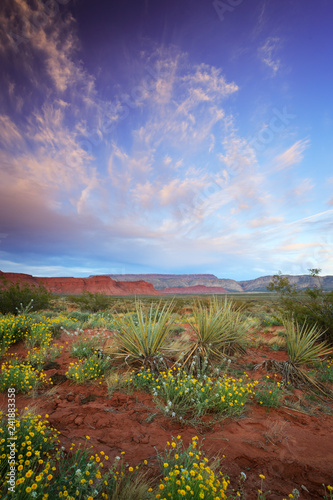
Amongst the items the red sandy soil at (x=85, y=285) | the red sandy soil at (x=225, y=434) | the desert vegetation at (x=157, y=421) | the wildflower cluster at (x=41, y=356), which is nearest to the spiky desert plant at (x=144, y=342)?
the desert vegetation at (x=157, y=421)

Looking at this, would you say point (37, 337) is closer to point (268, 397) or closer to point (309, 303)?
point (268, 397)

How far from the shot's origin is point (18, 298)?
11.6 m

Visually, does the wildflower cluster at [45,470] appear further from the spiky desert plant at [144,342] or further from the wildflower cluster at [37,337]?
the wildflower cluster at [37,337]

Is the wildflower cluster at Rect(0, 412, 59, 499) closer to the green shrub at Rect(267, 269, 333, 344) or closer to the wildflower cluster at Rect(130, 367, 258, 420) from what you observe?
the wildflower cluster at Rect(130, 367, 258, 420)

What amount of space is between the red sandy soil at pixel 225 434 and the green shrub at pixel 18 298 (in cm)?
794

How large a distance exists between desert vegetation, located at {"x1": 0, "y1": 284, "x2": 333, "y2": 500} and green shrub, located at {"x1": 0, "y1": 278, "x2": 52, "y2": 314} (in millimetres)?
5180

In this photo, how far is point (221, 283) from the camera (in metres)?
146

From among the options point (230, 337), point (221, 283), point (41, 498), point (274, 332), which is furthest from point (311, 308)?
point (221, 283)

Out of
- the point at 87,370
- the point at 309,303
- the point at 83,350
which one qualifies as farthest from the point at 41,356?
the point at 309,303

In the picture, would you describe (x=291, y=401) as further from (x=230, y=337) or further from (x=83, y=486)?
(x=83, y=486)

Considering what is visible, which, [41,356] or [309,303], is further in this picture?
[309,303]

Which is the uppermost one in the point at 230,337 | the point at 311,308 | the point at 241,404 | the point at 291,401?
the point at 311,308

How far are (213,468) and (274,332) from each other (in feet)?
29.9

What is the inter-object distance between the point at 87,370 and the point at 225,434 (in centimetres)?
275
